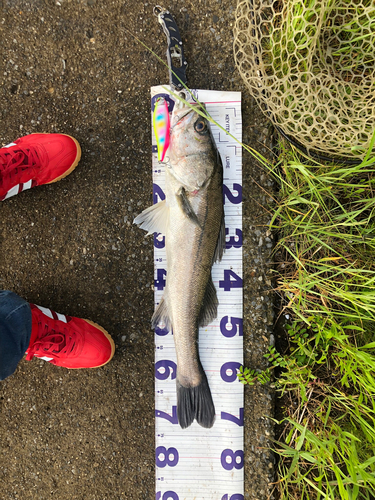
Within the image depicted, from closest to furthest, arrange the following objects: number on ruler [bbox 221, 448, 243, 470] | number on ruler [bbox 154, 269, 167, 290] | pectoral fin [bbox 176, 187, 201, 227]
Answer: pectoral fin [bbox 176, 187, 201, 227] < number on ruler [bbox 221, 448, 243, 470] < number on ruler [bbox 154, 269, 167, 290]

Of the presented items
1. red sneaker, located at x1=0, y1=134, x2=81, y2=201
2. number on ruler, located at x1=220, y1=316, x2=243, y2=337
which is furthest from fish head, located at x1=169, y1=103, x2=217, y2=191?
number on ruler, located at x1=220, y1=316, x2=243, y2=337

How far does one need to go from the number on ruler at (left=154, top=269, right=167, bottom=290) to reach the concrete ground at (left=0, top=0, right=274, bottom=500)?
0.09 metres

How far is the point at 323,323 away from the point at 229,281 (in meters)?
0.81

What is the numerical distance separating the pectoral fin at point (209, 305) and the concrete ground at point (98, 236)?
1.13 feet

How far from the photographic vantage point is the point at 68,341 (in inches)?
98.5

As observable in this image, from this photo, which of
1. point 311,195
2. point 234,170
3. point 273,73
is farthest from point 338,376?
point 273,73

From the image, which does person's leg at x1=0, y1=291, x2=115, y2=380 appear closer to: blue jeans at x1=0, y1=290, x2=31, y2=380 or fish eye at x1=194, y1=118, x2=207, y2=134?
blue jeans at x1=0, y1=290, x2=31, y2=380

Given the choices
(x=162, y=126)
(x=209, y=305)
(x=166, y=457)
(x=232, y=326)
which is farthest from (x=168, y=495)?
(x=162, y=126)

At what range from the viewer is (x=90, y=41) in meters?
2.57

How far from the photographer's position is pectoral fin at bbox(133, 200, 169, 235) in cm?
230

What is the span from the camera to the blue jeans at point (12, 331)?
84.8 inches

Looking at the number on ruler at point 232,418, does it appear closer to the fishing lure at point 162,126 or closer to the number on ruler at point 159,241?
the number on ruler at point 159,241

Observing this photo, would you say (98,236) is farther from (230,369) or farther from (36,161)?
(230,369)

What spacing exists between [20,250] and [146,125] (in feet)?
5.39
